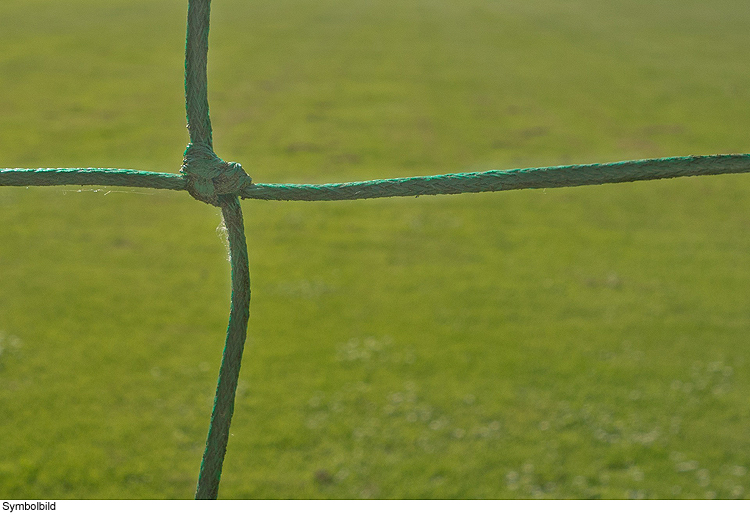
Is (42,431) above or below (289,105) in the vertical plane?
below

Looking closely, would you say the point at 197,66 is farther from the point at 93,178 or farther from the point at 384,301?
the point at 384,301

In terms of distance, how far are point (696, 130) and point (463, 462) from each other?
4.66 metres

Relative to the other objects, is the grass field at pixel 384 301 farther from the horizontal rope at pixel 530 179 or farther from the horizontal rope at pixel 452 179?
the horizontal rope at pixel 530 179

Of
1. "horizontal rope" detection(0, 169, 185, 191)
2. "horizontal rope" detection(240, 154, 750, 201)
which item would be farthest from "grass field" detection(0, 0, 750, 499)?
"horizontal rope" detection(240, 154, 750, 201)

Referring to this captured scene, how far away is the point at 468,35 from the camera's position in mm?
9539

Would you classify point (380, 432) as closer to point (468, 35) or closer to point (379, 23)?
point (468, 35)

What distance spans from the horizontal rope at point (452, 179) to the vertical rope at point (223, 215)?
2 cm

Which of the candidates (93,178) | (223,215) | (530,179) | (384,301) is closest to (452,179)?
(530,179)

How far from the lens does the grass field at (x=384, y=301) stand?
2.20m

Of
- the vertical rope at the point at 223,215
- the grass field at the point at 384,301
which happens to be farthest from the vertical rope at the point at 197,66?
the grass field at the point at 384,301

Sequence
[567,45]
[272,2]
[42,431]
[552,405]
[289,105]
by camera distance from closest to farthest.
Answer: [42,431] → [552,405] → [289,105] → [567,45] → [272,2]

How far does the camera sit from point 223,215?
0.71 metres

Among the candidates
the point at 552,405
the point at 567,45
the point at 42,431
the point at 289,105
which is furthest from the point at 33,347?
the point at 567,45

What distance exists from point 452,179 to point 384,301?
8.45ft
